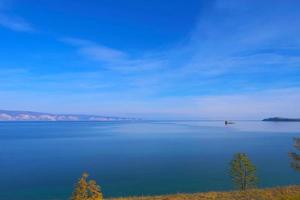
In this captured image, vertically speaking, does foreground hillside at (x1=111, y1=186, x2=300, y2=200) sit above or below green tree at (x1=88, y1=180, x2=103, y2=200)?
below

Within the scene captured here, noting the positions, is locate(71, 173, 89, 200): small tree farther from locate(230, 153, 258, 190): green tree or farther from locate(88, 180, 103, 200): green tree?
locate(230, 153, 258, 190): green tree

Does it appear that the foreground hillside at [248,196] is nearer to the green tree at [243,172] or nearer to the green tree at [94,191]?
the green tree at [94,191]

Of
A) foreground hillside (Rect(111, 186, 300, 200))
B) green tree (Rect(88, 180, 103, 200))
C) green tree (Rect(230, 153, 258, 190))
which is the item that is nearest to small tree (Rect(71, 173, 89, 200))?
green tree (Rect(88, 180, 103, 200))

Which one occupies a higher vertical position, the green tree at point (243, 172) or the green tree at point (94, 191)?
the green tree at point (94, 191)

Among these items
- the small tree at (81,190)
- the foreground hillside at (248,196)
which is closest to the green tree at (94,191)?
the small tree at (81,190)

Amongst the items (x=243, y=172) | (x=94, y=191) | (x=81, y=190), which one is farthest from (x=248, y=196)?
(x=243, y=172)

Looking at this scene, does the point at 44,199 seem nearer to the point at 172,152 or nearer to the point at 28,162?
the point at 28,162

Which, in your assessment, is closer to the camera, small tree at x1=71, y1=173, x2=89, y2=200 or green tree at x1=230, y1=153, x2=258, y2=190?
small tree at x1=71, y1=173, x2=89, y2=200

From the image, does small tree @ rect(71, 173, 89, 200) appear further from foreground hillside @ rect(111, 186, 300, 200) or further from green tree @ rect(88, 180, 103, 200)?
foreground hillside @ rect(111, 186, 300, 200)

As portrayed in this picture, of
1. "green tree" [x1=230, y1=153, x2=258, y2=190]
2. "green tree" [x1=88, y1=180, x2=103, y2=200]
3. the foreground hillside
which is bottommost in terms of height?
"green tree" [x1=230, y1=153, x2=258, y2=190]

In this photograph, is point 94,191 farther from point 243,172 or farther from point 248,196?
point 243,172

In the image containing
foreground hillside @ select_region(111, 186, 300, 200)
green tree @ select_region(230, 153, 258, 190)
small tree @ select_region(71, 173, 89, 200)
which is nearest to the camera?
small tree @ select_region(71, 173, 89, 200)

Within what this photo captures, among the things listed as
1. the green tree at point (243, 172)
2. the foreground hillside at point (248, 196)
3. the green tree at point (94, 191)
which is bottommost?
the green tree at point (243, 172)

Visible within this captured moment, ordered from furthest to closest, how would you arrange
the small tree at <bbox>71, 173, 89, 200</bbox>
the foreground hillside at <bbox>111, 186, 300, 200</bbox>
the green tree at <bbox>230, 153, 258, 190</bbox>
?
1. the green tree at <bbox>230, 153, 258, 190</bbox>
2. the foreground hillside at <bbox>111, 186, 300, 200</bbox>
3. the small tree at <bbox>71, 173, 89, 200</bbox>
